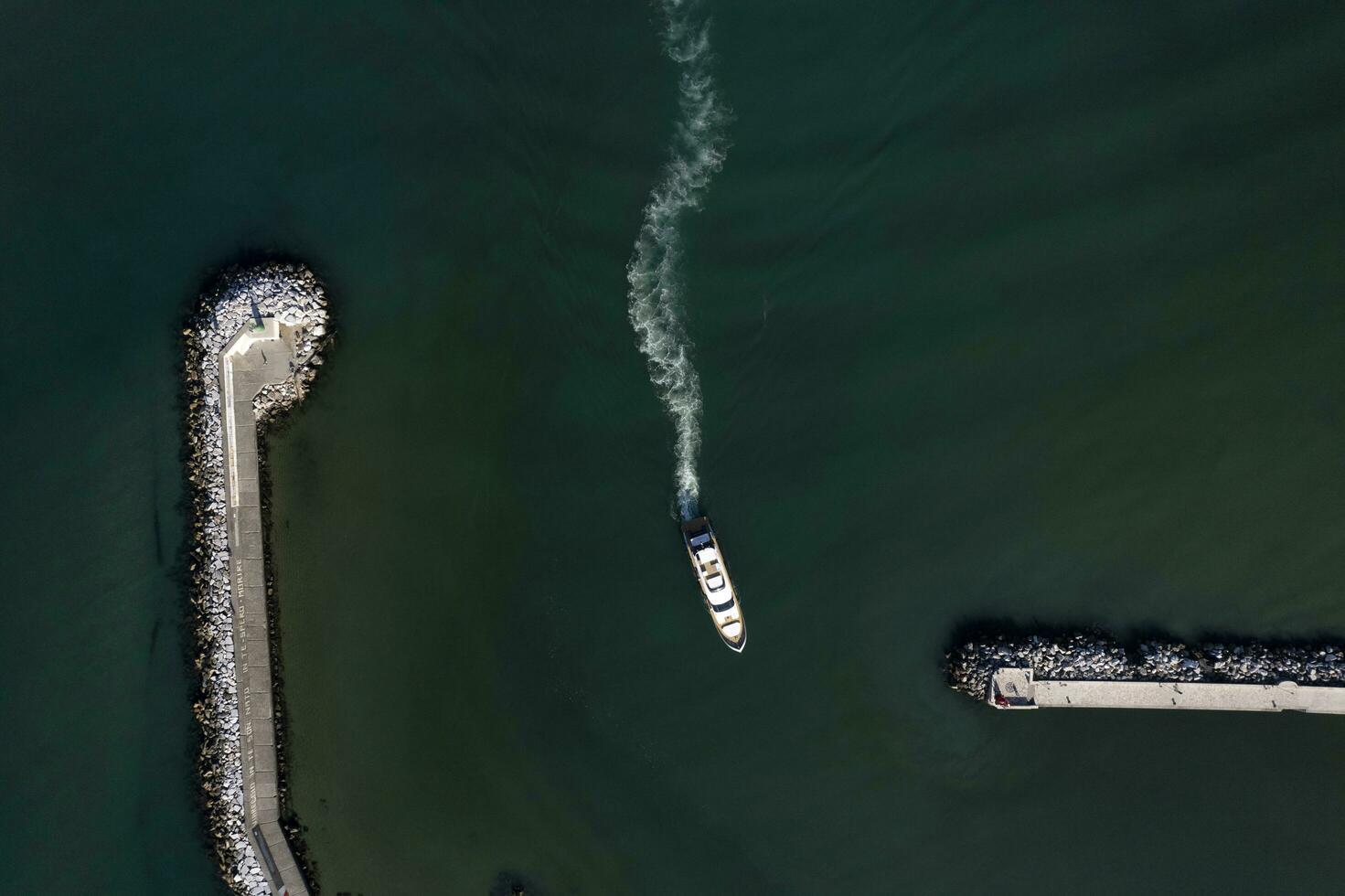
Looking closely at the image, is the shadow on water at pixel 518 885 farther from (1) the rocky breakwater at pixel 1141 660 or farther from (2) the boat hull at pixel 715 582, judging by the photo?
(1) the rocky breakwater at pixel 1141 660

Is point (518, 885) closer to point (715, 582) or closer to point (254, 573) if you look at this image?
point (715, 582)

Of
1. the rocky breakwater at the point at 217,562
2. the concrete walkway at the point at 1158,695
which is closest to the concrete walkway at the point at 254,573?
the rocky breakwater at the point at 217,562

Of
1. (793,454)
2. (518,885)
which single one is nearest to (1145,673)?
(793,454)

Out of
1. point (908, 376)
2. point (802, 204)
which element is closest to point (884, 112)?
point (802, 204)

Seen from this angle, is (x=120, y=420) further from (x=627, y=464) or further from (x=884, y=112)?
(x=884, y=112)

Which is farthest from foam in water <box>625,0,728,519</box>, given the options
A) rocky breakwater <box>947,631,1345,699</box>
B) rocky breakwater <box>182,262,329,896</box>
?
rocky breakwater <box>182,262,329,896</box>

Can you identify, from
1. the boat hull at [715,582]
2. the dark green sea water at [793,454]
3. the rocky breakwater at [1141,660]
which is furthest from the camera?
the dark green sea water at [793,454]
